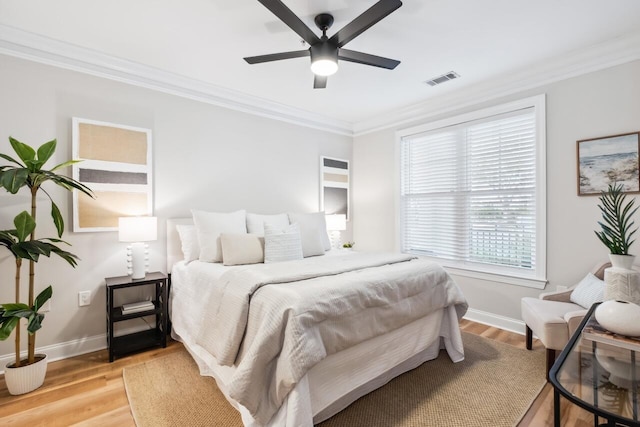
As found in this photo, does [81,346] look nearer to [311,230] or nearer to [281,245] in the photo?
[281,245]

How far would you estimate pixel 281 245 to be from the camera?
2.87 m

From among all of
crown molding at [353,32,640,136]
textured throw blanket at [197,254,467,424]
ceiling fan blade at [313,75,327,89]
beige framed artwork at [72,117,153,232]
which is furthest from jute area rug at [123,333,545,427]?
crown molding at [353,32,640,136]

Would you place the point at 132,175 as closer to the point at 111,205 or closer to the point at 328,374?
the point at 111,205

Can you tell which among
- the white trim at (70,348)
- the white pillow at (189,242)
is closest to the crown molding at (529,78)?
the white pillow at (189,242)

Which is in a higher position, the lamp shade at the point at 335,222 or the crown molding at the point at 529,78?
the crown molding at the point at 529,78

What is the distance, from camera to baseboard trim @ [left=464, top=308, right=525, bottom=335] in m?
3.09

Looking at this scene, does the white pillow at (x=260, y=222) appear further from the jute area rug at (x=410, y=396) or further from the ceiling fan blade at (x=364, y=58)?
the ceiling fan blade at (x=364, y=58)

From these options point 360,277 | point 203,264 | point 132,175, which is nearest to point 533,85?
point 360,277

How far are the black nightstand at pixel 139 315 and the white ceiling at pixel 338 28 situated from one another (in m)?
1.96

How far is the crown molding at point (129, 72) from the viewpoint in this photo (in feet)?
7.76

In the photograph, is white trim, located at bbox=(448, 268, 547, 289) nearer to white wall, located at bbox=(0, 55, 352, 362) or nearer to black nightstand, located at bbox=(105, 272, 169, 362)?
white wall, located at bbox=(0, 55, 352, 362)

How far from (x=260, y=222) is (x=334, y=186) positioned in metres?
1.58

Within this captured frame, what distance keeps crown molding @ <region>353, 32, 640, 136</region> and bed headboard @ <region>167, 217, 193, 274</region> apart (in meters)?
3.05

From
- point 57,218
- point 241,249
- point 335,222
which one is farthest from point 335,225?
point 57,218
